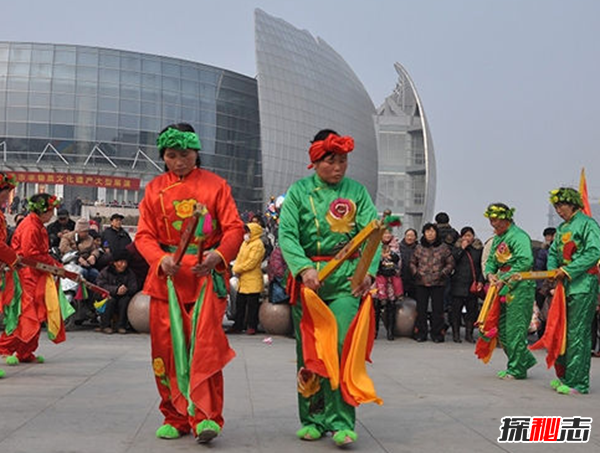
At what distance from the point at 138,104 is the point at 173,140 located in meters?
64.9

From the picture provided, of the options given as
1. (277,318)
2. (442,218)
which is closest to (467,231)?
(442,218)

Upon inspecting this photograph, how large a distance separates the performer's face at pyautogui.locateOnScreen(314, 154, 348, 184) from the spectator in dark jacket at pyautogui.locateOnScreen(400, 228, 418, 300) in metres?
7.89

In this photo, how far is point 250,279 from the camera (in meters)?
12.6

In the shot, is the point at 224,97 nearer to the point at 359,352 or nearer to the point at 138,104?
the point at 138,104

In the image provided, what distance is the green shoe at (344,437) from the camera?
175 inches

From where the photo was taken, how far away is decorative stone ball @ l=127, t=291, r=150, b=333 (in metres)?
12.0

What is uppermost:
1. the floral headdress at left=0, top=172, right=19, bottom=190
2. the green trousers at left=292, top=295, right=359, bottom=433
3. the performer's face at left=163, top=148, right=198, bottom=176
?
the floral headdress at left=0, top=172, right=19, bottom=190

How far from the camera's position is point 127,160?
6562 cm

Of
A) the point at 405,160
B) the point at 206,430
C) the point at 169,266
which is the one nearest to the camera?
the point at 206,430

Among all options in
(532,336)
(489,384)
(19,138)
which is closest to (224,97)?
(19,138)

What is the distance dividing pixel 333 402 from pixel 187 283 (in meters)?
1.06

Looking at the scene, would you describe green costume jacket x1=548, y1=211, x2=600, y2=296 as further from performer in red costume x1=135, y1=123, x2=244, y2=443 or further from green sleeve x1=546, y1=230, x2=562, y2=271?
performer in red costume x1=135, y1=123, x2=244, y2=443

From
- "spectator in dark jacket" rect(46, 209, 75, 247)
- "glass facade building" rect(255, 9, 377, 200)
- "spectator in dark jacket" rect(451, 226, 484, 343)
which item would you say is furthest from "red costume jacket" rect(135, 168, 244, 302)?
"glass facade building" rect(255, 9, 377, 200)

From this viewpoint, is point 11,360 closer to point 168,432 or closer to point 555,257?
point 168,432
